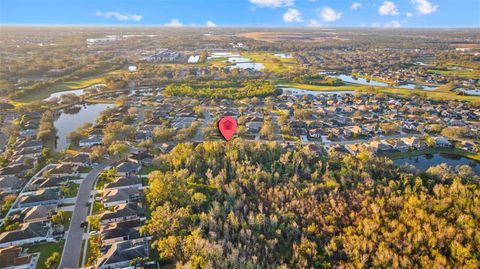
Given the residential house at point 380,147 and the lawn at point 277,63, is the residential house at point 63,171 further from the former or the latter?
the lawn at point 277,63

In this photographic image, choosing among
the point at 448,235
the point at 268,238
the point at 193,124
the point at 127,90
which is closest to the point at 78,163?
the point at 193,124

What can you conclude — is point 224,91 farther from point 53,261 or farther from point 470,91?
point 470,91

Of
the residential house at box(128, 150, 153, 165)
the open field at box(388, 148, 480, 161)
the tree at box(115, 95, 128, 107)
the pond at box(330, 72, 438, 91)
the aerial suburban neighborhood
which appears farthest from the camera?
the pond at box(330, 72, 438, 91)

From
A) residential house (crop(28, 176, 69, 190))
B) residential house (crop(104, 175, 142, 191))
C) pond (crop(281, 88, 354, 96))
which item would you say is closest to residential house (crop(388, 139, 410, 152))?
residential house (crop(104, 175, 142, 191))

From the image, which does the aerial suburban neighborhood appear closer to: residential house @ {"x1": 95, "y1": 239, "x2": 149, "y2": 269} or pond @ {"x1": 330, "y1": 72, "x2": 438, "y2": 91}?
residential house @ {"x1": 95, "y1": 239, "x2": 149, "y2": 269}

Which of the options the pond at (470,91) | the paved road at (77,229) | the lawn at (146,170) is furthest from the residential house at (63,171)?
the pond at (470,91)

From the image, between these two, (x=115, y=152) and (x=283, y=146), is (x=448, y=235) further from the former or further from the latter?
(x=115, y=152)

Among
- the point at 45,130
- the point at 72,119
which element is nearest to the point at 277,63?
the point at 72,119
